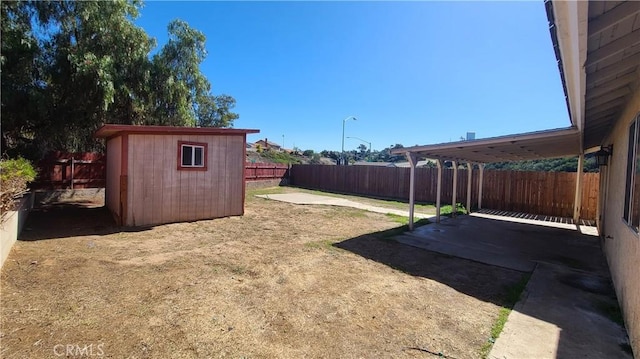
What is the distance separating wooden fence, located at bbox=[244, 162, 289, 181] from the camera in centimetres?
1954

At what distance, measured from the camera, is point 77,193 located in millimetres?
11828

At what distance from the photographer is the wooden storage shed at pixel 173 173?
7.49 m

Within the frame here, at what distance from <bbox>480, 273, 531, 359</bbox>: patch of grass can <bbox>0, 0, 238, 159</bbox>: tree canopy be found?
1144cm

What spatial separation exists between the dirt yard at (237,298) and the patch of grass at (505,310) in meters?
0.06

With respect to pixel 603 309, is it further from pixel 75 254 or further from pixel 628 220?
pixel 75 254

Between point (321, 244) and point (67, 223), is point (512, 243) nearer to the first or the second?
point (321, 244)

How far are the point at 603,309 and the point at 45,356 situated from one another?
224 inches

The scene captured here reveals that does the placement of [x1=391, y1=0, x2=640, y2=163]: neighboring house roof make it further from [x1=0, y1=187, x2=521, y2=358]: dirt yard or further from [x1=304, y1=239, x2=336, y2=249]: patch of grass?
[x1=304, y1=239, x2=336, y2=249]: patch of grass

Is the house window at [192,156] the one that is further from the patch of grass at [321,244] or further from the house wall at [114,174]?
the patch of grass at [321,244]

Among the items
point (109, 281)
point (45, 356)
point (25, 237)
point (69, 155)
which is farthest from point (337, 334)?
point (69, 155)

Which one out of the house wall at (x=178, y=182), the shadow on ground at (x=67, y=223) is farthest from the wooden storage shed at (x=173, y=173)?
the shadow on ground at (x=67, y=223)
